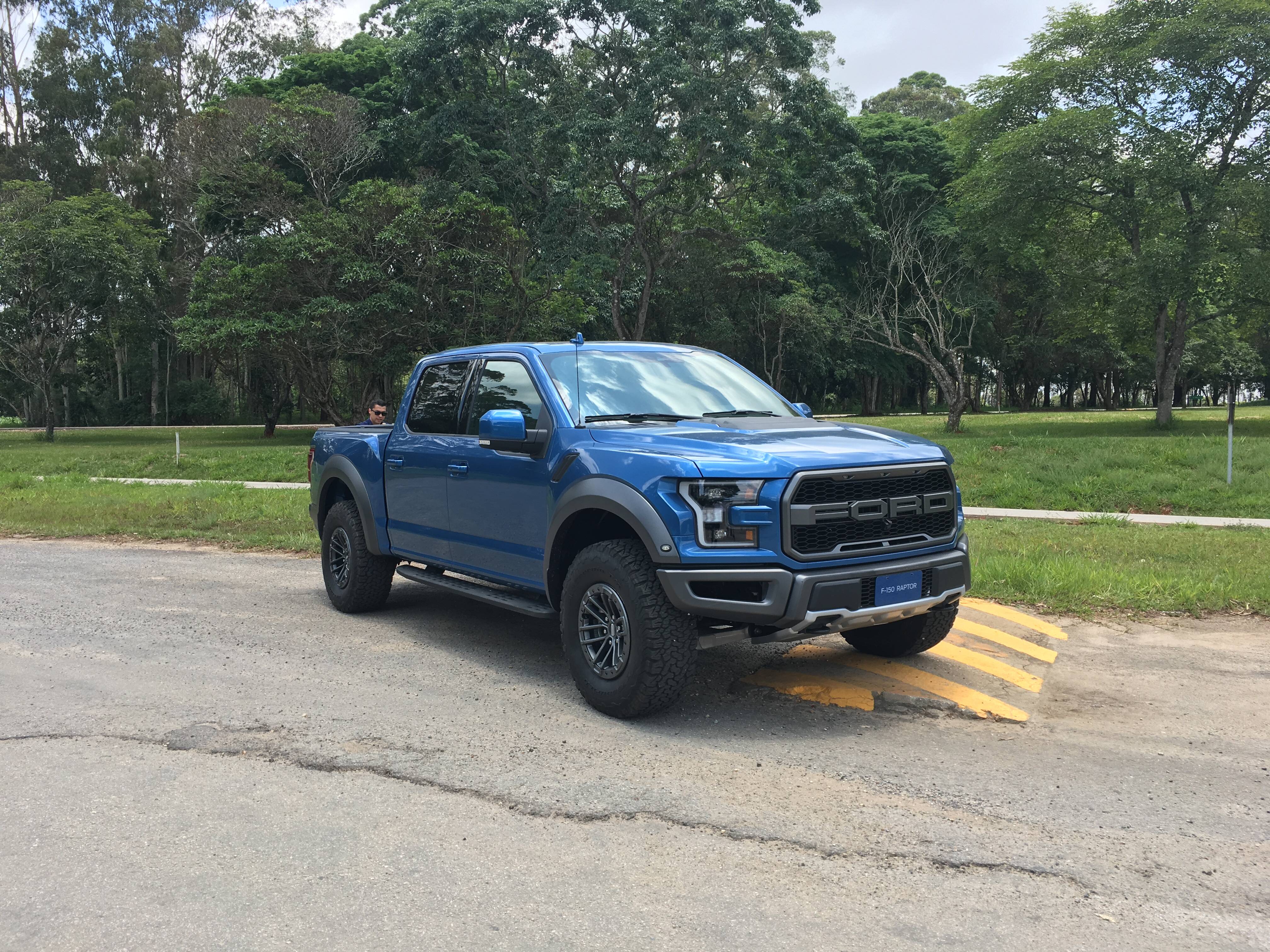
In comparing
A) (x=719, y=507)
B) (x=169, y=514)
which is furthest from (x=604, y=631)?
(x=169, y=514)

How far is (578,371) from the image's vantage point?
6.48 metres

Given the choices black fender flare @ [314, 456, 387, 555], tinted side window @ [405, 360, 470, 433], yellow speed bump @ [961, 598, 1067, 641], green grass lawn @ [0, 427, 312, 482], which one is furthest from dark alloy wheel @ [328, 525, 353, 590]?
green grass lawn @ [0, 427, 312, 482]

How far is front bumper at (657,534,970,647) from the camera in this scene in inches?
195

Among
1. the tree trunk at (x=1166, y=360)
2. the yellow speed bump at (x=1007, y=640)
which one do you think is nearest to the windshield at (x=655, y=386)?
the yellow speed bump at (x=1007, y=640)

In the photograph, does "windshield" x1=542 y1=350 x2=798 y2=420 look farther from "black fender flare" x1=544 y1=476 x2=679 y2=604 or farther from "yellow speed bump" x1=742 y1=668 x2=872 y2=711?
"yellow speed bump" x1=742 y1=668 x2=872 y2=711

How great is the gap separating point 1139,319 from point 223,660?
31.1 meters

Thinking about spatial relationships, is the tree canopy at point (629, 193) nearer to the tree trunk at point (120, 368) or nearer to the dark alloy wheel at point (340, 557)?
the tree trunk at point (120, 368)

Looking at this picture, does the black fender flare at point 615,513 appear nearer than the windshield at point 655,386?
Yes

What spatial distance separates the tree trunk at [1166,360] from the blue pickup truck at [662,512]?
29.5 metres

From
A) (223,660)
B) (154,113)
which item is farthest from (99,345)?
(223,660)

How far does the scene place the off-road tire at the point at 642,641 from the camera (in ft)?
16.9

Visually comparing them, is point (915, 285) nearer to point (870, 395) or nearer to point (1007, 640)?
point (870, 395)

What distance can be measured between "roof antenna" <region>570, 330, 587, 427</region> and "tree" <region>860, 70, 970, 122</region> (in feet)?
191

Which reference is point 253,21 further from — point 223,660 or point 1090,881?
point 1090,881
